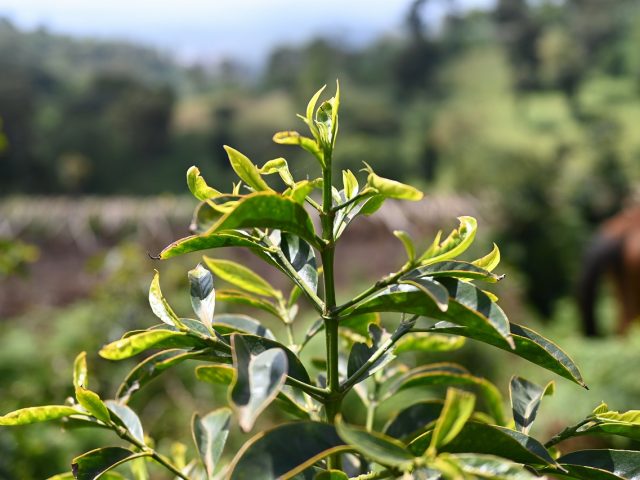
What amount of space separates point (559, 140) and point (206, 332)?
1797cm

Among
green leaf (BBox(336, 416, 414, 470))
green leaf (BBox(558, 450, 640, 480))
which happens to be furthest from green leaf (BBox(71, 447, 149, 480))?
green leaf (BBox(558, 450, 640, 480))

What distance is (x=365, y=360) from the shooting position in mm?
546

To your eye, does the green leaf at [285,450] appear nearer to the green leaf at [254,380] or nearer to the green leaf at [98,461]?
the green leaf at [254,380]

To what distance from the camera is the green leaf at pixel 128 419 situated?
21.6 inches

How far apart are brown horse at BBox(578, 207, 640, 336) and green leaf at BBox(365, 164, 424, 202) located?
4.47m

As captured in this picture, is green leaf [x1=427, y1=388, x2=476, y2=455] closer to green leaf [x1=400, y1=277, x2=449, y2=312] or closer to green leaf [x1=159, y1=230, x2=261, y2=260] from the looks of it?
green leaf [x1=400, y1=277, x2=449, y2=312]

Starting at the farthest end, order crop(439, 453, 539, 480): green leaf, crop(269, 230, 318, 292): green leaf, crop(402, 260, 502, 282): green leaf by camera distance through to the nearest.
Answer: crop(269, 230, 318, 292): green leaf
crop(402, 260, 502, 282): green leaf
crop(439, 453, 539, 480): green leaf

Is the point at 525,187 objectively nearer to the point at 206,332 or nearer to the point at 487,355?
the point at 487,355

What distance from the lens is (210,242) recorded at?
0.48 metres

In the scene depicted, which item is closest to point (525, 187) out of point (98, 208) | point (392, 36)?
point (98, 208)

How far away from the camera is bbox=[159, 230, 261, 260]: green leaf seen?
0.47 meters

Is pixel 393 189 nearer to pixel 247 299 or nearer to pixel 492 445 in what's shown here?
pixel 492 445

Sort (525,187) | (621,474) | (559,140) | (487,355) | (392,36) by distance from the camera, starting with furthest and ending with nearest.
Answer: (392,36), (559,140), (525,187), (487,355), (621,474)

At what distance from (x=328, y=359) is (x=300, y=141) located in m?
0.18
